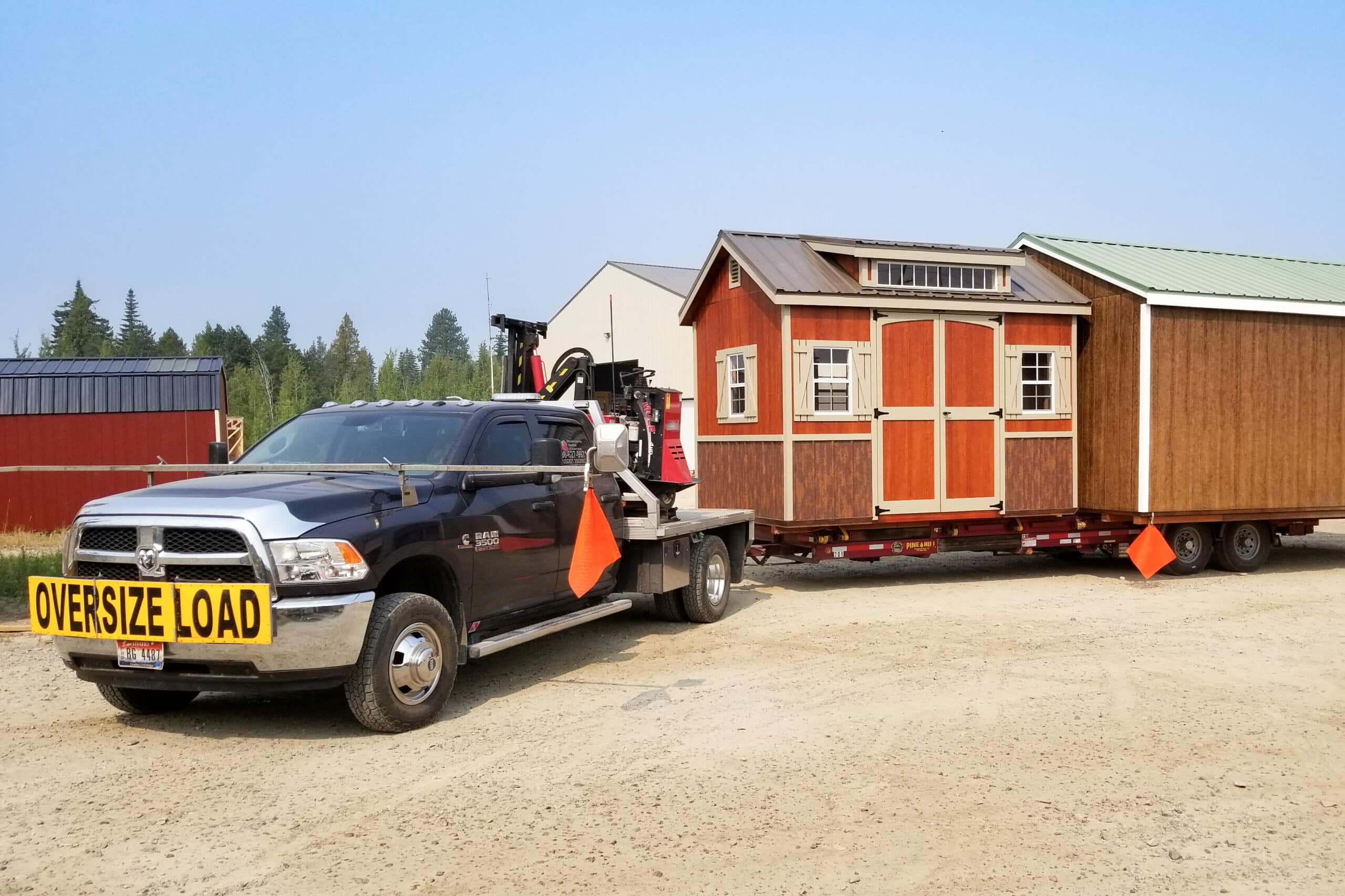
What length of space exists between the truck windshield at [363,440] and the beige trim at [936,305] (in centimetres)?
576

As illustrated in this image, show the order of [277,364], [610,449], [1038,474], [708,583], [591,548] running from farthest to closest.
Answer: [277,364] → [1038,474] → [708,583] → [610,449] → [591,548]

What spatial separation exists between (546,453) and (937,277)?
741cm

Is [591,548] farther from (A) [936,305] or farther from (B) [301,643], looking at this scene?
(A) [936,305]

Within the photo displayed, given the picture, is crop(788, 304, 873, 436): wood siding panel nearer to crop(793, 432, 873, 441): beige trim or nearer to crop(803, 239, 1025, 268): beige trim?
crop(793, 432, 873, 441): beige trim

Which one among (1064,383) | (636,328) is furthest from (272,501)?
(636,328)

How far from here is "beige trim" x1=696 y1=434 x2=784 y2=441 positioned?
1292 cm

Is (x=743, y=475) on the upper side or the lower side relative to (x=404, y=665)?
upper

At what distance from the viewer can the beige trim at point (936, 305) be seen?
1268cm

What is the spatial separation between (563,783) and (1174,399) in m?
10.8

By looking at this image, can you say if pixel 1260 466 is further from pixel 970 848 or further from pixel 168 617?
pixel 168 617

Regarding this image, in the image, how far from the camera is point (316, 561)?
19.8 ft

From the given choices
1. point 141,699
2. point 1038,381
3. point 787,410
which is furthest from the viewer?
point 1038,381

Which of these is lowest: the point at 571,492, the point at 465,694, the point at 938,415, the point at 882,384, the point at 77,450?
the point at 465,694

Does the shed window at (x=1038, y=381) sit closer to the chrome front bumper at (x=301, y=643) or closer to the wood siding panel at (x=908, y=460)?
the wood siding panel at (x=908, y=460)
